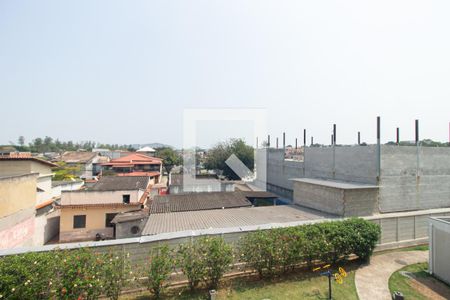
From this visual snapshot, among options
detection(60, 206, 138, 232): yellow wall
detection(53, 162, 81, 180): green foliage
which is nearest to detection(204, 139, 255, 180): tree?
detection(60, 206, 138, 232): yellow wall

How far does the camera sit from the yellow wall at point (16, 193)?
8250 millimetres

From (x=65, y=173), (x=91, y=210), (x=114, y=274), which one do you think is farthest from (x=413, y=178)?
(x=65, y=173)

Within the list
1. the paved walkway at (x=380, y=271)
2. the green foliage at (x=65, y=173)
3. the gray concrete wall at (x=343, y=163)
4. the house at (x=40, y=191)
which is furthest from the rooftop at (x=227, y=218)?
the green foliage at (x=65, y=173)

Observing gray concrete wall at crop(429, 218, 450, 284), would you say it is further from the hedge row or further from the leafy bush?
the leafy bush

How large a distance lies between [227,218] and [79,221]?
9744mm

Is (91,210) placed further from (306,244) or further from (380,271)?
(380,271)

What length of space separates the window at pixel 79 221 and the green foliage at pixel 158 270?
11391 millimetres

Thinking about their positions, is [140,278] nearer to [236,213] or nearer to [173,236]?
[173,236]

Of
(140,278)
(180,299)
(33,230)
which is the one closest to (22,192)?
(33,230)

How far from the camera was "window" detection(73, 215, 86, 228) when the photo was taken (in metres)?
13.0

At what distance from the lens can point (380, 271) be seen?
5875 millimetres

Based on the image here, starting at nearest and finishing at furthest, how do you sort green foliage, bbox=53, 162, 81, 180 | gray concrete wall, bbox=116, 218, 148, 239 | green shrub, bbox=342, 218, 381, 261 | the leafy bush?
Result: the leafy bush
green shrub, bbox=342, 218, 381, 261
gray concrete wall, bbox=116, 218, 148, 239
green foliage, bbox=53, 162, 81, 180

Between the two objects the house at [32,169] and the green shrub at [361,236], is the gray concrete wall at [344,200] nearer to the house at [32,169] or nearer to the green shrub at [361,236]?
the green shrub at [361,236]

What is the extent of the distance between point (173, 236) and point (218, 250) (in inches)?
45.5
